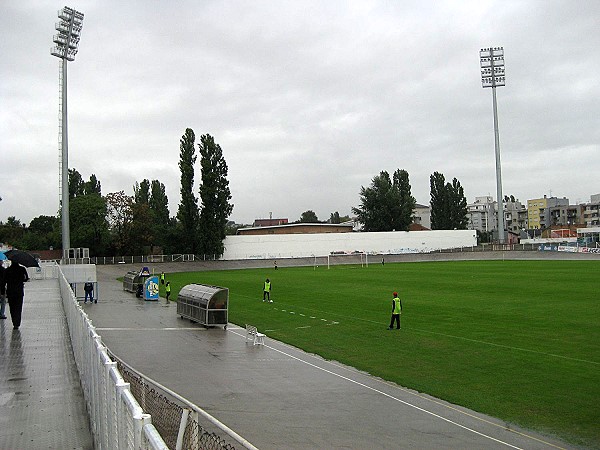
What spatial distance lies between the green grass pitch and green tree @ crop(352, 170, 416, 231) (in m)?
71.9

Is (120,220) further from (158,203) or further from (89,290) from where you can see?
(89,290)

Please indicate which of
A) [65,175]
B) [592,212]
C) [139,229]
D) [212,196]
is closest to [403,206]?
[212,196]

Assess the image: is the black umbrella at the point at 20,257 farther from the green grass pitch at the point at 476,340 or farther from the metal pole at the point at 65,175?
the metal pole at the point at 65,175

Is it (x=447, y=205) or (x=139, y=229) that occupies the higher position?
(x=447, y=205)

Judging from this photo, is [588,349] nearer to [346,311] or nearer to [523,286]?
[346,311]

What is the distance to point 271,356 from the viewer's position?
58.6 feet

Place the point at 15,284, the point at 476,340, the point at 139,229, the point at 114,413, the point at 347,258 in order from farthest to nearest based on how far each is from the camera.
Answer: the point at 347,258, the point at 139,229, the point at 476,340, the point at 15,284, the point at 114,413

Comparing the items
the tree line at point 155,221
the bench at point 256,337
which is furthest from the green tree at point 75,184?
the bench at point 256,337

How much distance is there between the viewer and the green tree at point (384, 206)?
11156 centimetres

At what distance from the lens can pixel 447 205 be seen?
113m

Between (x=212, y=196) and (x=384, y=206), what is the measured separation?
39481 mm

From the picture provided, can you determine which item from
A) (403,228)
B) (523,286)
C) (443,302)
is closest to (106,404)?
(443,302)

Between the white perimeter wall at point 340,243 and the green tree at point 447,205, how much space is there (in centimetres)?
719

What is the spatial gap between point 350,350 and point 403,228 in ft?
313
